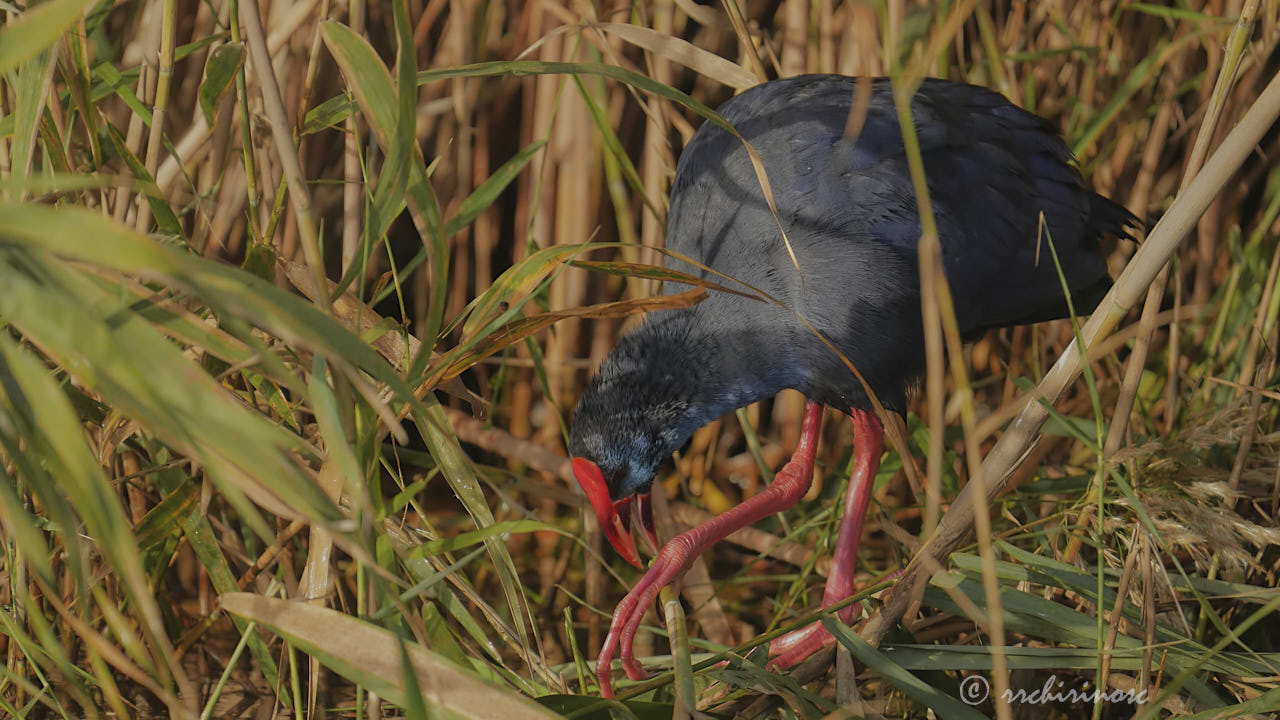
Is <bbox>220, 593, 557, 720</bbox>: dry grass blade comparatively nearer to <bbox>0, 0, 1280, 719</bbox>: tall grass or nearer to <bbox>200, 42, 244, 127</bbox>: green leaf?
<bbox>0, 0, 1280, 719</bbox>: tall grass

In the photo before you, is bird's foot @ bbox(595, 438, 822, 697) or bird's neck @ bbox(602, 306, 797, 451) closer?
bird's foot @ bbox(595, 438, 822, 697)

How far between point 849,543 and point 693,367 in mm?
383

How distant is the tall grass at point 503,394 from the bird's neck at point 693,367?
8.4 inches

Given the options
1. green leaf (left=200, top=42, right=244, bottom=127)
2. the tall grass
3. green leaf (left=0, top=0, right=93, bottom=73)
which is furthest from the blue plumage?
green leaf (left=0, top=0, right=93, bottom=73)

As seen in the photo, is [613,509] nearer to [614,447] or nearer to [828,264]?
[614,447]

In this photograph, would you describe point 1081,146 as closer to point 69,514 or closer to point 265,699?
point 265,699

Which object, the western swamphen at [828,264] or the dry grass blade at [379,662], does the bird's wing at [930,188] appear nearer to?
the western swamphen at [828,264]

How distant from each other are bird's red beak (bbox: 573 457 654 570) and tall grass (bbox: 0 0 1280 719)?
0.37ft

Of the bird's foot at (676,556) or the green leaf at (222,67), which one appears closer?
the green leaf at (222,67)

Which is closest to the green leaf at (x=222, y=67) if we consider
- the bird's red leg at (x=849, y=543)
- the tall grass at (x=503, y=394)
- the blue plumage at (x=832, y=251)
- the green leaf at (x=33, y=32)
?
the tall grass at (x=503, y=394)

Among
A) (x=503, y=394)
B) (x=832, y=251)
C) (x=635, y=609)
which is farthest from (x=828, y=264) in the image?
(x=503, y=394)

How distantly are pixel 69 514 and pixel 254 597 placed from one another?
0.24 metres

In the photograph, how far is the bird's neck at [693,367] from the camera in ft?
5.43

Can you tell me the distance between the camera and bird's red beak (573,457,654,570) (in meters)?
1.70
